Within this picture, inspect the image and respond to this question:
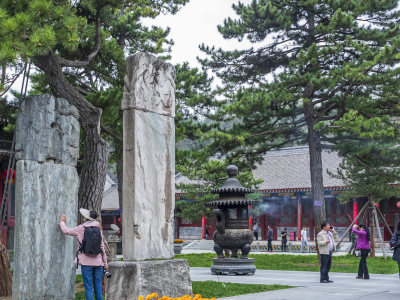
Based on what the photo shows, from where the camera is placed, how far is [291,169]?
3691cm

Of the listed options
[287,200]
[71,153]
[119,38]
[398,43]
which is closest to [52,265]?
[71,153]

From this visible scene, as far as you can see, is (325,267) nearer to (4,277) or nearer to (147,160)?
(4,277)

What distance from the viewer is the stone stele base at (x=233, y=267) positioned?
50.1 ft

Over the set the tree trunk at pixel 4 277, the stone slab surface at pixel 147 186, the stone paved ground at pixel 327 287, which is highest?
the stone slab surface at pixel 147 186

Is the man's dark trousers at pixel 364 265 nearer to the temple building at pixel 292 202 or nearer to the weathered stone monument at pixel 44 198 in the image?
the weathered stone monument at pixel 44 198

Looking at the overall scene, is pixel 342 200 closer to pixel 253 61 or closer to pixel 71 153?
pixel 253 61

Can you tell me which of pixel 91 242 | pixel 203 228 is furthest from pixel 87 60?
pixel 203 228

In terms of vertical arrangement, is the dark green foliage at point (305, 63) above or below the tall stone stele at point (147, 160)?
above

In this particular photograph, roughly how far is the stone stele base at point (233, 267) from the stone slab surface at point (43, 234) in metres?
6.36

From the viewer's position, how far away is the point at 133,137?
688 centimetres

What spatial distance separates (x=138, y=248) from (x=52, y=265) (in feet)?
10.7

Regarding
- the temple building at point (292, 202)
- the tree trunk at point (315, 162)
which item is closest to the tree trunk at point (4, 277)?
the tree trunk at point (315, 162)

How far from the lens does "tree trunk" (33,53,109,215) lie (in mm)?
11055

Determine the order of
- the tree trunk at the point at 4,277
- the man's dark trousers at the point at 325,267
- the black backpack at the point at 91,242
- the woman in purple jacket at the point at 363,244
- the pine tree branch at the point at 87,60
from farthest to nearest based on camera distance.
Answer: the woman in purple jacket at the point at 363,244, the man's dark trousers at the point at 325,267, the pine tree branch at the point at 87,60, the tree trunk at the point at 4,277, the black backpack at the point at 91,242
